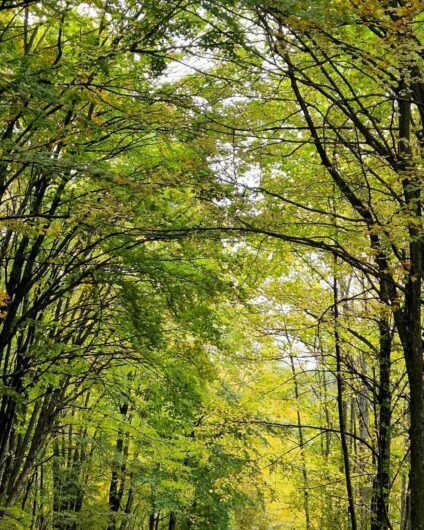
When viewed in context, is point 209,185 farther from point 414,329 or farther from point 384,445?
point 384,445

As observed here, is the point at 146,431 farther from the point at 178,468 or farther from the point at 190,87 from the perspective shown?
the point at 190,87

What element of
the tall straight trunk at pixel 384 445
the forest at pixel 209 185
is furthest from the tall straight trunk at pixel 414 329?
the tall straight trunk at pixel 384 445

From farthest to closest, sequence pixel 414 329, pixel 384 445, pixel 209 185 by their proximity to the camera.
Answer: pixel 384 445
pixel 209 185
pixel 414 329

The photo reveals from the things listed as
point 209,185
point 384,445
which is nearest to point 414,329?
point 209,185

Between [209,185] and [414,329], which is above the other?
[209,185]

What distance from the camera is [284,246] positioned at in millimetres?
5836

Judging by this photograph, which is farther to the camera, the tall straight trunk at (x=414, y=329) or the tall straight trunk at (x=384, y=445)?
the tall straight trunk at (x=384, y=445)

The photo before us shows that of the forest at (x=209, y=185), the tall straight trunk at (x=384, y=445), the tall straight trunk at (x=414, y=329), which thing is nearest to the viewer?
the tall straight trunk at (x=414, y=329)

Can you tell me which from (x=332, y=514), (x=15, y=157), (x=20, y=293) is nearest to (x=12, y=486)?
(x=20, y=293)

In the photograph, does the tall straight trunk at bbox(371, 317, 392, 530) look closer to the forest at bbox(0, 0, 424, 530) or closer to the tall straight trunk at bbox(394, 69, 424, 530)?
the forest at bbox(0, 0, 424, 530)

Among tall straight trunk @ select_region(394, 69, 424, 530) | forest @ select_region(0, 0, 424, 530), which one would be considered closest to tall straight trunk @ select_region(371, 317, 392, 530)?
forest @ select_region(0, 0, 424, 530)

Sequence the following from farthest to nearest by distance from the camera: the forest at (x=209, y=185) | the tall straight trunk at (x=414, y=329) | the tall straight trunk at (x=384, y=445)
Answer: the tall straight trunk at (x=384, y=445)
the forest at (x=209, y=185)
the tall straight trunk at (x=414, y=329)

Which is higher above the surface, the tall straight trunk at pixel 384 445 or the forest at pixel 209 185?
the forest at pixel 209 185

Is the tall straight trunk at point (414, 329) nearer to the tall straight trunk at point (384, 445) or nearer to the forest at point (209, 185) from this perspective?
the forest at point (209, 185)
